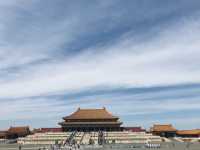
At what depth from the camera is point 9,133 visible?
3686 inches

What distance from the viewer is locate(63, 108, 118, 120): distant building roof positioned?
92.5 m

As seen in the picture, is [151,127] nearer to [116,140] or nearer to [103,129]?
[103,129]

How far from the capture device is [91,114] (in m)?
94.1

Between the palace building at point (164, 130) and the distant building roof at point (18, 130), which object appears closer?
the palace building at point (164, 130)

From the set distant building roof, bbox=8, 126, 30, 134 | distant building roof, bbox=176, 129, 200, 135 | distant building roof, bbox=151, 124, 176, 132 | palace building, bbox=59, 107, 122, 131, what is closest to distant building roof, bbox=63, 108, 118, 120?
palace building, bbox=59, 107, 122, 131

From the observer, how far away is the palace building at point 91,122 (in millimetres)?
90875

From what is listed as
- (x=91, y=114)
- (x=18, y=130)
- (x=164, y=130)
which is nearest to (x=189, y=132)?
(x=164, y=130)

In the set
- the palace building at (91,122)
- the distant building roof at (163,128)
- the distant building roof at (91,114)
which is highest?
the distant building roof at (91,114)

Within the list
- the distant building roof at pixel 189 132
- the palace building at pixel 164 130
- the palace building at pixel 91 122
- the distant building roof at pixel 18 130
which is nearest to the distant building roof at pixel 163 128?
the palace building at pixel 164 130

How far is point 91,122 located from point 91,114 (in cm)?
→ 333

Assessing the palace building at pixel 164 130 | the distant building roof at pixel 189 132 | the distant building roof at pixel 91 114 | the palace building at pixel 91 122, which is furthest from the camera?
the distant building roof at pixel 91 114

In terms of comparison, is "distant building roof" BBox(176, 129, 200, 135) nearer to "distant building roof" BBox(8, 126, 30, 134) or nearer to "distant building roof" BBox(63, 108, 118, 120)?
"distant building roof" BBox(63, 108, 118, 120)

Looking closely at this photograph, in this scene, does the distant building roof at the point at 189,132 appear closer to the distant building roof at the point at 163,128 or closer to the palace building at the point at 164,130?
the palace building at the point at 164,130

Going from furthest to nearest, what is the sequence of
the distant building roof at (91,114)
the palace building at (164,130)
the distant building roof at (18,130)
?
1. the distant building roof at (18,130)
2. the distant building roof at (91,114)
3. the palace building at (164,130)
